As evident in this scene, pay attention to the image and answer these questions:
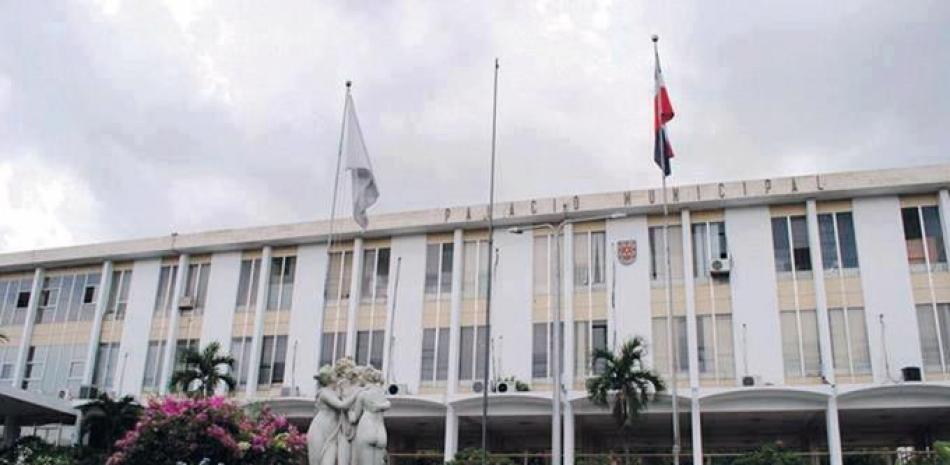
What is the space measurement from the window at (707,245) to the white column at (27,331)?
1037 inches

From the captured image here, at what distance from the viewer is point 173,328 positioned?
34.3m

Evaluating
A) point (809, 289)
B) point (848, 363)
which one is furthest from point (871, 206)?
point (848, 363)

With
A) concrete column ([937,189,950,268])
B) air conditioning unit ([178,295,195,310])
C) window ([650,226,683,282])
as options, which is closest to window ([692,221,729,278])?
window ([650,226,683,282])

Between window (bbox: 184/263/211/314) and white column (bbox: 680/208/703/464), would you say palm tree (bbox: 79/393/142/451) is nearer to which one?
window (bbox: 184/263/211/314)

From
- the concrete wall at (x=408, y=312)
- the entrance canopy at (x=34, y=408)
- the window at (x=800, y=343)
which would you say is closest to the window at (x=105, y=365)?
the entrance canopy at (x=34, y=408)

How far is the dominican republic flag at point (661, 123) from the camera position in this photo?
24.0m

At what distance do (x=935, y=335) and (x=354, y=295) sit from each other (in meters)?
18.6

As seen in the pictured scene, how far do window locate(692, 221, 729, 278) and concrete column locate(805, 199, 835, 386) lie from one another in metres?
2.57

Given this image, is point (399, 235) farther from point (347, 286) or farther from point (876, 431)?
point (876, 431)

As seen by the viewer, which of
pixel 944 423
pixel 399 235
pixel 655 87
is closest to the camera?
pixel 655 87

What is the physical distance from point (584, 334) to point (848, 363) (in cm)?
794

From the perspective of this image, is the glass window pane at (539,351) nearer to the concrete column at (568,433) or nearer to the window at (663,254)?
the concrete column at (568,433)

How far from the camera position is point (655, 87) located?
24469 mm

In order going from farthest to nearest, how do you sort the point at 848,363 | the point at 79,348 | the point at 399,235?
the point at 79,348 → the point at 399,235 → the point at 848,363
